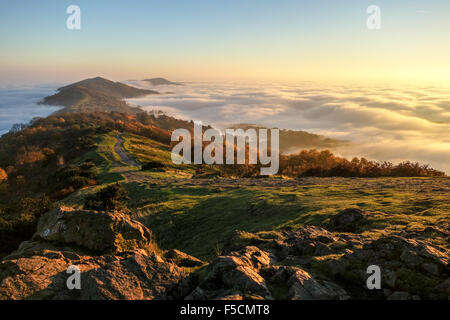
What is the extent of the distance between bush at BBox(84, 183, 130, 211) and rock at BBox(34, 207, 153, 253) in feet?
35.8

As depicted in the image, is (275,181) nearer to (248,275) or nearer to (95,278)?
(248,275)

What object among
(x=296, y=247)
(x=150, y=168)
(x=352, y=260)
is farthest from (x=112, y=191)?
(x=150, y=168)

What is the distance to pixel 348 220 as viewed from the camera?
12398 mm

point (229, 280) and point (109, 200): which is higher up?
point (229, 280)

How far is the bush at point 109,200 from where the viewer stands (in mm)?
20641

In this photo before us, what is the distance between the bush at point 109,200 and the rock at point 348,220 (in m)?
14.8

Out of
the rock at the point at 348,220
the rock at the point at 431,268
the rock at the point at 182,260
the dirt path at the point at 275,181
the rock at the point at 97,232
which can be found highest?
the rock at the point at 431,268

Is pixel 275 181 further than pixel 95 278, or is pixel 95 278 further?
pixel 275 181

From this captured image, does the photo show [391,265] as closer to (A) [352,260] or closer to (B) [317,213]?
(A) [352,260]

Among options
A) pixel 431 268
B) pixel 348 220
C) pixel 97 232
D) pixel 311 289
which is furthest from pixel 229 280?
pixel 348 220

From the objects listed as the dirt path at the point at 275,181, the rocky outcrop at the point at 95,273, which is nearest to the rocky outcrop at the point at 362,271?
the rocky outcrop at the point at 95,273

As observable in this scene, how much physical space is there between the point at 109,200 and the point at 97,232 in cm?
1313

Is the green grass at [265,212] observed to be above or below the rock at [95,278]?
below

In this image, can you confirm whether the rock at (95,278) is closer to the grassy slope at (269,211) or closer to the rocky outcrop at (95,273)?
the rocky outcrop at (95,273)
